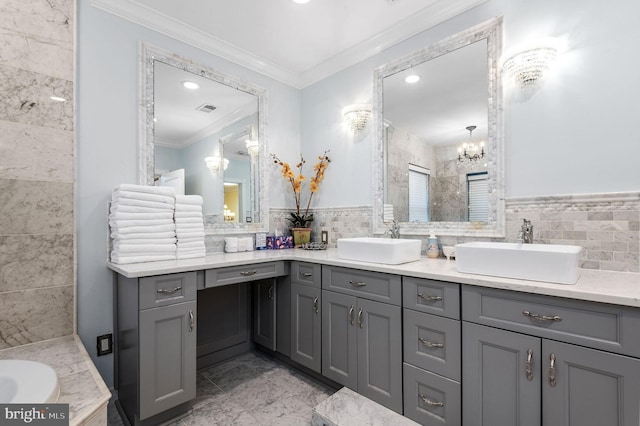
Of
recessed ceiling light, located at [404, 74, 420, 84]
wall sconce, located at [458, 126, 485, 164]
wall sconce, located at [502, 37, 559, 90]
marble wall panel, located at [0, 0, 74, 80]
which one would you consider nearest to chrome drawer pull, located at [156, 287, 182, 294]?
marble wall panel, located at [0, 0, 74, 80]

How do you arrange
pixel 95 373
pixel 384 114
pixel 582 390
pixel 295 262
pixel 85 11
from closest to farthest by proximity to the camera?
pixel 582 390 → pixel 95 373 → pixel 85 11 → pixel 295 262 → pixel 384 114

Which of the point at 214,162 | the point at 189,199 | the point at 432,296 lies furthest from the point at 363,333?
the point at 214,162

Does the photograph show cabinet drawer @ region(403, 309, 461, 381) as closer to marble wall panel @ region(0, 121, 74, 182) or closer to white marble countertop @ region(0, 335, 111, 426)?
white marble countertop @ region(0, 335, 111, 426)

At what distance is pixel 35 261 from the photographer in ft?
5.94

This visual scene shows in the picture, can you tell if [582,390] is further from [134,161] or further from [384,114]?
[134,161]

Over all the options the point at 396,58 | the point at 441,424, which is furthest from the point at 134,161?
the point at 441,424

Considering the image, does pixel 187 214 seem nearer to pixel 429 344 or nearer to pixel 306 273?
pixel 306 273

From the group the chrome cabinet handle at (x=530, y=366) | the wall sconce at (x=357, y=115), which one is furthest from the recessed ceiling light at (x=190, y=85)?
the chrome cabinet handle at (x=530, y=366)

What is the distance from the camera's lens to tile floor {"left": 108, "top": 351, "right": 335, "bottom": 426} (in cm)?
186

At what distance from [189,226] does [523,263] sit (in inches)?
80.0

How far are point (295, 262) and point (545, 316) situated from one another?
156cm

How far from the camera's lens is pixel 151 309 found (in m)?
1.69

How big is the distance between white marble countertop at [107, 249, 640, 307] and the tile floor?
2.97 feet

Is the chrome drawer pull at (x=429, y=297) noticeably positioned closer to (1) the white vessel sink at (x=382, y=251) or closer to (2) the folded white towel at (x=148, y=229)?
(1) the white vessel sink at (x=382, y=251)
